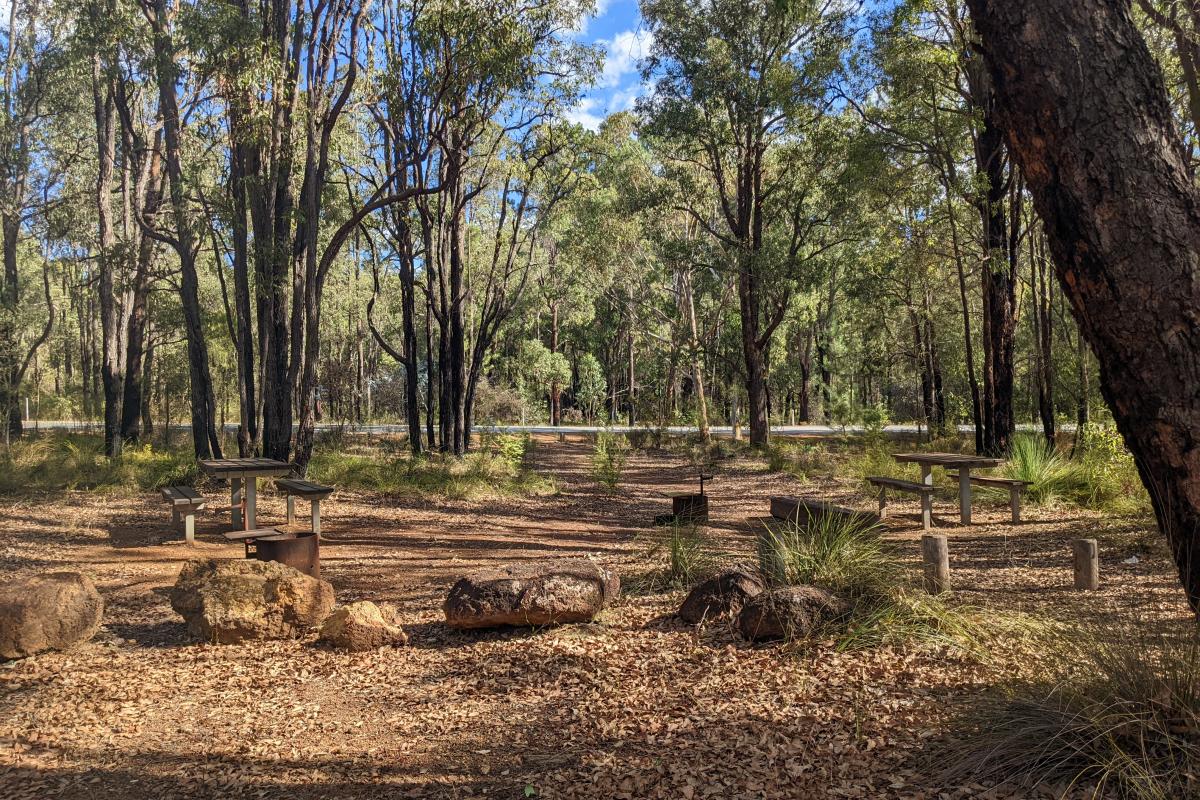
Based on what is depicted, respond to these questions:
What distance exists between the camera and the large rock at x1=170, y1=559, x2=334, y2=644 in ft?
16.5

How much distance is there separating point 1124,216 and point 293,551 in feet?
19.2

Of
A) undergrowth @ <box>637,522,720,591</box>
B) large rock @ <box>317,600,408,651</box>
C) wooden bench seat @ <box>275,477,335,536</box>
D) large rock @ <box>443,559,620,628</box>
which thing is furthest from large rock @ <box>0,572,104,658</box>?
undergrowth @ <box>637,522,720,591</box>

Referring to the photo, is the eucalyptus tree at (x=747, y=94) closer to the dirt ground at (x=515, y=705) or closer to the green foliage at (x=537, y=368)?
the dirt ground at (x=515, y=705)

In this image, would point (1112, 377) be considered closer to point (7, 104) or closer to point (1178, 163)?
point (1178, 163)

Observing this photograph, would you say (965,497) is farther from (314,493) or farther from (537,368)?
(537,368)

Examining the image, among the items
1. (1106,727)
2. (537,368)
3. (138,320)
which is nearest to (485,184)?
(138,320)

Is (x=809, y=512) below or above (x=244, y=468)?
below

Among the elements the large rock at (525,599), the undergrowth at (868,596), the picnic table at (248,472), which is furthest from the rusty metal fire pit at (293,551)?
the undergrowth at (868,596)

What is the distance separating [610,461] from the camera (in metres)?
14.6

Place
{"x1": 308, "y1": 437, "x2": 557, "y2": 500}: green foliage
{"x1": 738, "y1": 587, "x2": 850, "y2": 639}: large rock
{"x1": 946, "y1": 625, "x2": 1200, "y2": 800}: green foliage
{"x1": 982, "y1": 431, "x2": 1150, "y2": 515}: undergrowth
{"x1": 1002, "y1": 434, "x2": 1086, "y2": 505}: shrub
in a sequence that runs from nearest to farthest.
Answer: {"x1": 946, "y1": 625, "x2": 1200, "y2": 800}: green foliage
{"x1": 738, "y1": 587, "x2": 850, "y2": 639}: large rock
{"x1": 982, "y1": 431, "x2": 1150, "y2": 515}: undergrowth
{"x1": 1002, "y1": 434, "x2": 1086, "y2": 505}: shrub
{"x1": 308, "y1": 437, "x2": 557, "y2": 500}: green foliage

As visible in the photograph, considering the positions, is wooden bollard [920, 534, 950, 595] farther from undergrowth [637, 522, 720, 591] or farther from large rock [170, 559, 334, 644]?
large rock [170, 559, 334, 644]

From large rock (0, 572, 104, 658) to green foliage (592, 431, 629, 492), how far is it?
9007mm

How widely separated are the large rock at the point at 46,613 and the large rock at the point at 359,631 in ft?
4.79

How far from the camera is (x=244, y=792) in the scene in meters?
3.22
